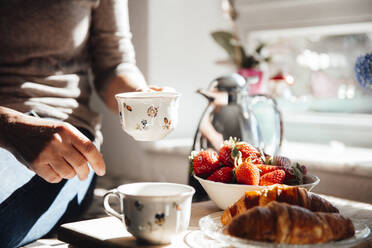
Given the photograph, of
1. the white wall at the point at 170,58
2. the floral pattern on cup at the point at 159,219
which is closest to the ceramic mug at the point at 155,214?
the floral pattern on cup at the point at 159,219

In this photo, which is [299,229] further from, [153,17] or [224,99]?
[153,17]

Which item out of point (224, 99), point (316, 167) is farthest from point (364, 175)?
point (224, 99)

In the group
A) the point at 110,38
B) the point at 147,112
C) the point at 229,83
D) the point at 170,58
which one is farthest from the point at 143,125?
the point at 170,58

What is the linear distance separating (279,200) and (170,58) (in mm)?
1199

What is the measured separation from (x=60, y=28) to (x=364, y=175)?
93 centimetres

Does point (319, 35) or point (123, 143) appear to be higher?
point (319, 35)

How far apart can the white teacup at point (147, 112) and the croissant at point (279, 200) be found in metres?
0.20

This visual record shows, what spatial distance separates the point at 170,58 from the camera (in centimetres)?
177

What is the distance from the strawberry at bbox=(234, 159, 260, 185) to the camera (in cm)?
74

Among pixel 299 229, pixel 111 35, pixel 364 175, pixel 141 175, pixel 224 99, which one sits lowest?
pixel 141 175

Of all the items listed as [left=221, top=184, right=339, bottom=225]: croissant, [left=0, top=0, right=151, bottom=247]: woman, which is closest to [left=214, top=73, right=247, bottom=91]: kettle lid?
[left=0, top=0, right=151, bottom=247]: woman

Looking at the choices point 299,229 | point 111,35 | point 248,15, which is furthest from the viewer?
point 248,15

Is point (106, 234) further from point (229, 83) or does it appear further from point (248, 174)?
point (229, 83)

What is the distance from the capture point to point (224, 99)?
110 cm
